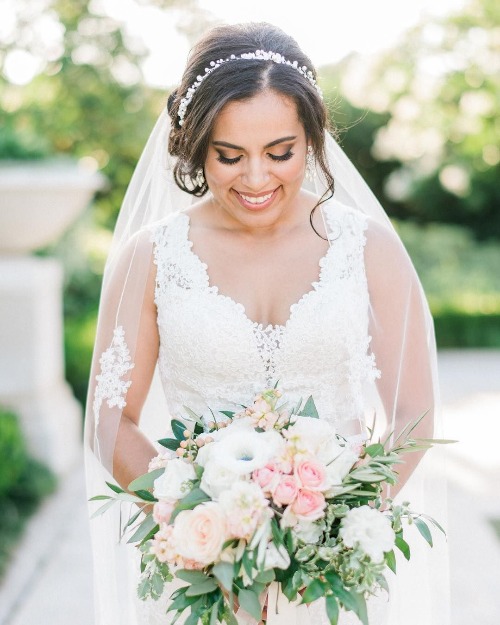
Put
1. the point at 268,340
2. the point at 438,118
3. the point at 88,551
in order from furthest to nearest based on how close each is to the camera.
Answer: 1. the point at 438,118
2. the point at 88,551
3. the point at 268,340

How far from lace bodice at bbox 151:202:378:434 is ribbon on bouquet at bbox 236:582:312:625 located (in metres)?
0.51

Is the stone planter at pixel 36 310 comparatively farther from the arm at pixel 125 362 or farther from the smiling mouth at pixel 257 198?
the smiling mouth at pixel 257 198

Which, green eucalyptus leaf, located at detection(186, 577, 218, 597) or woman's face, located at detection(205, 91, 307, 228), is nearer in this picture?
green eucalyptus leaf, located at detection(186, 577, 218, 597)

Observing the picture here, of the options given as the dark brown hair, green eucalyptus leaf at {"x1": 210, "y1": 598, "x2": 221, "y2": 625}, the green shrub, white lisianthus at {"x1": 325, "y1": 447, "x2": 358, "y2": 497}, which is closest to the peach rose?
green eucalyptus leaf at {"x1": 210, "y1": 598, "x2": 221, "y2": 625}

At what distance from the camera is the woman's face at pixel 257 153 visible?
7.58 ft

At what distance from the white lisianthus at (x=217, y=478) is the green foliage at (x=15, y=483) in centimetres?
341

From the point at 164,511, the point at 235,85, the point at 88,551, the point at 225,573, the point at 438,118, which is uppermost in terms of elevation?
the point at 438,118

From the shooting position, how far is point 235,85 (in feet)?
7.69

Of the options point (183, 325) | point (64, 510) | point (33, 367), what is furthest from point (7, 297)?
point (183, 325)

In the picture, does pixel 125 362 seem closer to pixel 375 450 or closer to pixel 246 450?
pixel 246 450

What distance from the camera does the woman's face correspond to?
7.58ft

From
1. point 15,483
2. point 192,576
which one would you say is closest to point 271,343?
point 192,576

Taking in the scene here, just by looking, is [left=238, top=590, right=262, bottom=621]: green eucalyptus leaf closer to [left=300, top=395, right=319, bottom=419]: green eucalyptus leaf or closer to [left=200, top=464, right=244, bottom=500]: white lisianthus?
[left=200, top=464, right=244, bottom=500]: white lisianthus

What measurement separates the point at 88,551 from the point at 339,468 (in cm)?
366
